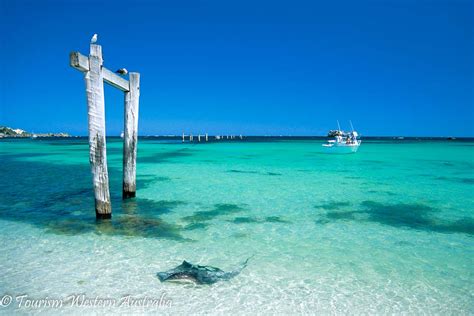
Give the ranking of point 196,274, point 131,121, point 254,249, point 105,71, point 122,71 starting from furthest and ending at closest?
point 131,121, point 122,71, point 105,71, point 254,249, point 196,274

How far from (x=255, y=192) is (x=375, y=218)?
15.9ft

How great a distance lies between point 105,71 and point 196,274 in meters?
5.25

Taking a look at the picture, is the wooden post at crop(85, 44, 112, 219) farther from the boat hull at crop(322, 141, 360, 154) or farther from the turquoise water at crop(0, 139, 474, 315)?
the boat hull at crop(322, 141, 360, 154)

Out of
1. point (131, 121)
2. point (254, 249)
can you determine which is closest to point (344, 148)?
point (131, 121)

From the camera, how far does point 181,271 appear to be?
→ 17.1 feet

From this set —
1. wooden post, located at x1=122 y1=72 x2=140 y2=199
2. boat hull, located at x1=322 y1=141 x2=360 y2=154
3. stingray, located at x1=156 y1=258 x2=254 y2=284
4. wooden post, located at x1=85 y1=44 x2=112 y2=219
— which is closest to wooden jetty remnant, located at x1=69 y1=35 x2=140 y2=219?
wooden post, located at x1=85 y1=44 x2=112 y2=219

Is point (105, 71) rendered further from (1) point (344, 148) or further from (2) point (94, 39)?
(1) point (344, 148)

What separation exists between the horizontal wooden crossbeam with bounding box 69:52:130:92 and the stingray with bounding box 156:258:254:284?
4.41 meters

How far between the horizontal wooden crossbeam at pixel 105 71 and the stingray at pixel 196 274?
441 centimetres

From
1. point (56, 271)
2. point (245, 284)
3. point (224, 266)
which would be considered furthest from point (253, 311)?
point (56, 271)

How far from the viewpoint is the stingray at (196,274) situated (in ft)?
16.5

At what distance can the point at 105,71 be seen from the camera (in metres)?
7.77

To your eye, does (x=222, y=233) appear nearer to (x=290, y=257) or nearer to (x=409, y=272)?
Result: (x=290, y=257)

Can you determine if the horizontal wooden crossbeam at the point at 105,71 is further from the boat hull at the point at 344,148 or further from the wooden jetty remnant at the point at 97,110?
the boat hull at the point at 344,148
